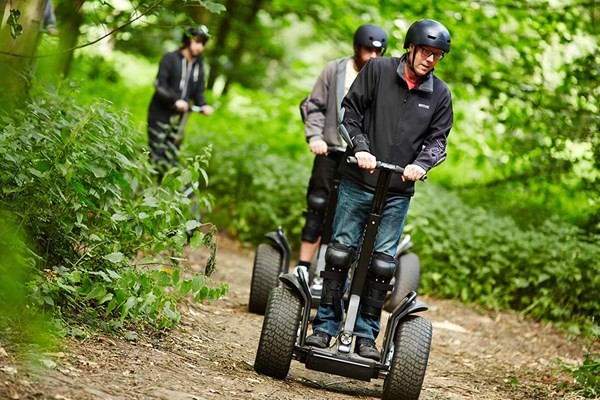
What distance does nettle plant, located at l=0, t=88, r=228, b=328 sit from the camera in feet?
15.5

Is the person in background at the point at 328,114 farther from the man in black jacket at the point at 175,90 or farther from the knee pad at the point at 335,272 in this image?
the man in black jacket at the point at 175,90

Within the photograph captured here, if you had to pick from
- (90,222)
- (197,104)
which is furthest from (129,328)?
(197,104)

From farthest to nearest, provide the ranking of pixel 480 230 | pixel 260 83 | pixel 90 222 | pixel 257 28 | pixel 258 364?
pixel 260 83 < pixel 257 28 < pixel 480 230 < pixel 90 222 < pixel 258 364

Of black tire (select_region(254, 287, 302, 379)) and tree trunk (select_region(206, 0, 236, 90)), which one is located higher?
tree trunk (select_region(206, 0, 236, 90))

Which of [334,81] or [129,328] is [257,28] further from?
[129,328]

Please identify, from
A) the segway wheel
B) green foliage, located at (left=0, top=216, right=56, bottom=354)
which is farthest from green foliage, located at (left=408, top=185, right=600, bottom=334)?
green foliage, located at (left=0, top=216, right=56, bottom=354)

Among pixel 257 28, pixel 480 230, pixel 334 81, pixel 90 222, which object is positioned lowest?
pixel 90 222

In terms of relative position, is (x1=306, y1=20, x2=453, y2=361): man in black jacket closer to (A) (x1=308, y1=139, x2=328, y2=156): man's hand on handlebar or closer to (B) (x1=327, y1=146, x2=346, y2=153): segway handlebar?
(A) (x1=308, y1=139, x2=328, y2=156): man's hand on handlebar

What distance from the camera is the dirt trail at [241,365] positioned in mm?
4059

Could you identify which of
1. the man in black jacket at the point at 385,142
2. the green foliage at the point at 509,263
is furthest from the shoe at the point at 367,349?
the green foliage at the point at 509,263

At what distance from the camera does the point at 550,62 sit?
1166 cm

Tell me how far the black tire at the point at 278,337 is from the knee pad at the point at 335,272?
310 mm

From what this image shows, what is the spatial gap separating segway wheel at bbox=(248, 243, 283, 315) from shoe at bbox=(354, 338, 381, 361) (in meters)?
1.85

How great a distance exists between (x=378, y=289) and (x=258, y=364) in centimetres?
79
